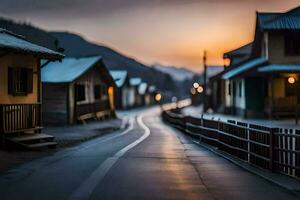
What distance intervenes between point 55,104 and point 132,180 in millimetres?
28382

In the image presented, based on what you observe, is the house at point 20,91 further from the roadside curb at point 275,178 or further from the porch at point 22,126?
the roadside curb at point 275,178

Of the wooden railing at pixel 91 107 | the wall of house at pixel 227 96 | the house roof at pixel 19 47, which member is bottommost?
the wooden railing at pixel 91 107

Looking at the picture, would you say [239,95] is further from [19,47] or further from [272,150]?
[272,150]

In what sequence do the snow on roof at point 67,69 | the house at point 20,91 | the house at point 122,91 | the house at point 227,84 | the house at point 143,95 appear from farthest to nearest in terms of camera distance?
the house at point 143,95
the house at point 122,91
the house at point 227,84
the snow on roof at point 67,69
the house at point 20,91

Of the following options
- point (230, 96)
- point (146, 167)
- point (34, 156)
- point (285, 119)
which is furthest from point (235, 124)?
point (230, 96)

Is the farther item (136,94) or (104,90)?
(136,94)

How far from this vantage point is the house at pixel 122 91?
76.4 meters

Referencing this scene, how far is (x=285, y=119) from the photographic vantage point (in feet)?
126

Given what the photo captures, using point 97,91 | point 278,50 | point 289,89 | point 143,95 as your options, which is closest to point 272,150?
point 278,50

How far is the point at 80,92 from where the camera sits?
41188 mm

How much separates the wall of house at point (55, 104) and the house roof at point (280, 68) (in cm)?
1402

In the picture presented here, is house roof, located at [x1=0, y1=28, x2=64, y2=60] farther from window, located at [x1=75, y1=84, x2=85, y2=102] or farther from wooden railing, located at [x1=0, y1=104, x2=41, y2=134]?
window, located at [x1=75, y1=84, x2=85, y2=102]

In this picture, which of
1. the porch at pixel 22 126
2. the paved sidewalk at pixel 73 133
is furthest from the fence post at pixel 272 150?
the paved sidewalk at pixel 73 133

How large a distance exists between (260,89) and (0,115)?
97.7ft
